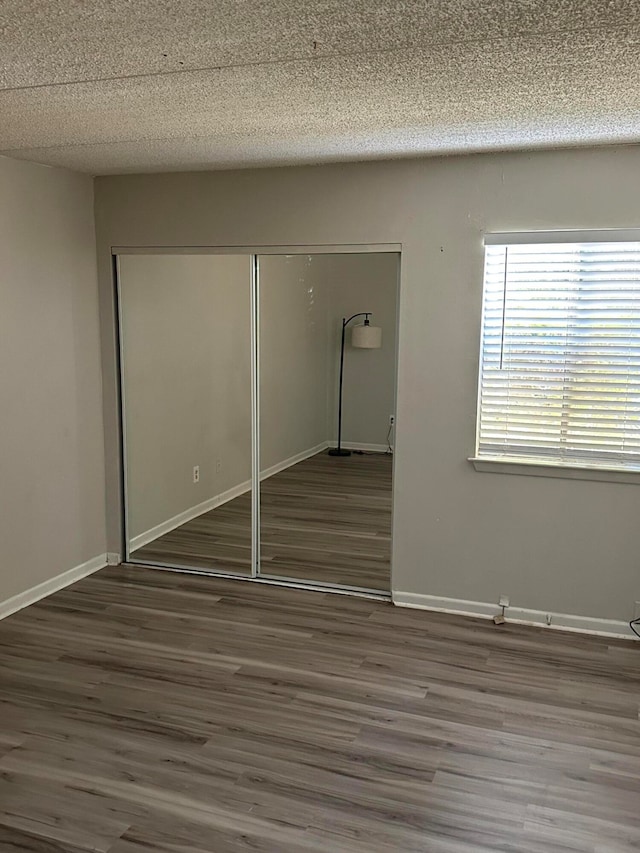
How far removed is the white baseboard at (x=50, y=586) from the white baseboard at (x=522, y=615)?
6.20 ft

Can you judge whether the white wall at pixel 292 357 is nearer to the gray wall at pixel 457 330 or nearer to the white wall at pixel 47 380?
the gray wall at pixel 457 330

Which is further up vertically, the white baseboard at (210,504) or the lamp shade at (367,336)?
the lamp shade at (367,336)

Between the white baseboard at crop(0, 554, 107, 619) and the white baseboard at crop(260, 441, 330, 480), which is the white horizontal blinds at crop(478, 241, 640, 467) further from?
the white baseboard at crop(0, 554, 107, 619)

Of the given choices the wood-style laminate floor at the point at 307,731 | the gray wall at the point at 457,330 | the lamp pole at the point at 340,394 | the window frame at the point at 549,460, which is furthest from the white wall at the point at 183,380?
the window frame at the point at 549,460

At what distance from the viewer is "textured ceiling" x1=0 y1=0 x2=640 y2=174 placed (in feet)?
6.70

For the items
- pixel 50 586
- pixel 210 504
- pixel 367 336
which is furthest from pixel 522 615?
pixel 50 586

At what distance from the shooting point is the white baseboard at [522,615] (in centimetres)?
404

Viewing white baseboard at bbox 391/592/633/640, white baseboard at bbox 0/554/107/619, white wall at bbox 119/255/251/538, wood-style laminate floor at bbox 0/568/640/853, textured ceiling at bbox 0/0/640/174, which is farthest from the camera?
white wall at bbox 119/255/251/538

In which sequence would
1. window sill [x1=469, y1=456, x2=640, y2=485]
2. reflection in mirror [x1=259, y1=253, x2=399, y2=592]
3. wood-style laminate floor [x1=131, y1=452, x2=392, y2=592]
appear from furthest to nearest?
1. wood-style laminate floor [x1=131, y1=452, x2=392, y2=592]
2. reflection in mirror [x1=259, y1=253, x2=399, y2=592]
3. window sill [x1=469, y1=456, x2=640, y2=485]

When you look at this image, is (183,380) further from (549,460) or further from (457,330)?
(549,460)

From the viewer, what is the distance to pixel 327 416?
181 inches

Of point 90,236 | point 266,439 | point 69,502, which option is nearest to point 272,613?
point 266,439

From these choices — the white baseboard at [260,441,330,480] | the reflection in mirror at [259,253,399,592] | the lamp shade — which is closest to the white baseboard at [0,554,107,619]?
the reflection in mirror at [259,253,399,592]

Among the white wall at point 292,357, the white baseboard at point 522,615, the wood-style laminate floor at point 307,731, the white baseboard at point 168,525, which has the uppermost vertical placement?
the white wall at point 292,357
